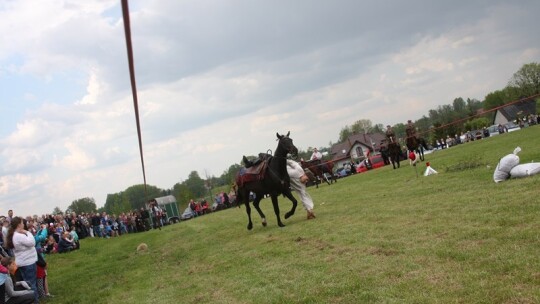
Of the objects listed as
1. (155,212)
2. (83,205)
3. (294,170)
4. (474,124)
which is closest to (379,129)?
(474,124)

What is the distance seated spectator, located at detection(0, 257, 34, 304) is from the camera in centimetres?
909

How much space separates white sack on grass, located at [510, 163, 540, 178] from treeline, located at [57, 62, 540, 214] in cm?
5107

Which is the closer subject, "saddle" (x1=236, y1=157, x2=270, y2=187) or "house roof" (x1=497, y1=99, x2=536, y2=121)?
"saddle" (x1=236, y1=157, x2=270, y2=187)

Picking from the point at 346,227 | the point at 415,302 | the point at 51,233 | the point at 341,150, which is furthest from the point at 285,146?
Result: the point at 341,150

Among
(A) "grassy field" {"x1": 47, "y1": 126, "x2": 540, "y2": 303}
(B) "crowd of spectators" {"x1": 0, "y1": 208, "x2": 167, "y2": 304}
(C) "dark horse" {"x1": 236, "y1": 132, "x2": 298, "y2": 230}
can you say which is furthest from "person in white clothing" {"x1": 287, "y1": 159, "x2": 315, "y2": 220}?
A: (B) "crowd of spectators" {"x1": 0, "y1": 208, "x2": 167, "y2": 304}

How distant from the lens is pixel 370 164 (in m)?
41.7

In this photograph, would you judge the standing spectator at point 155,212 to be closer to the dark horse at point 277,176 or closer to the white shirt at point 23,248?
the dark horse at point 277,176

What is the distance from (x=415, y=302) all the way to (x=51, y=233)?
82.5 feet

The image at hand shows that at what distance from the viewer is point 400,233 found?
826 cm

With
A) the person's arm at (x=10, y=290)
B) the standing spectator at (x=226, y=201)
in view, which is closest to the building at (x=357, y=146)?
the standing spectator at (x=226, y=201)

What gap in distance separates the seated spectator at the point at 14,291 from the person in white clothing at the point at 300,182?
7.26 metres

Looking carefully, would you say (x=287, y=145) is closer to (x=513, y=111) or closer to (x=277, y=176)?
(x=277, y=176)

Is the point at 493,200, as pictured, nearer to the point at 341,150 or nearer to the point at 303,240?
the point at 303,240

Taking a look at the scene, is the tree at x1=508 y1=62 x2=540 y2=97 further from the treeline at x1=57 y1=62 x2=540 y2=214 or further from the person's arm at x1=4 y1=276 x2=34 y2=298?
the person's arm at x1=4 y1=276 x2=34 y2=298
